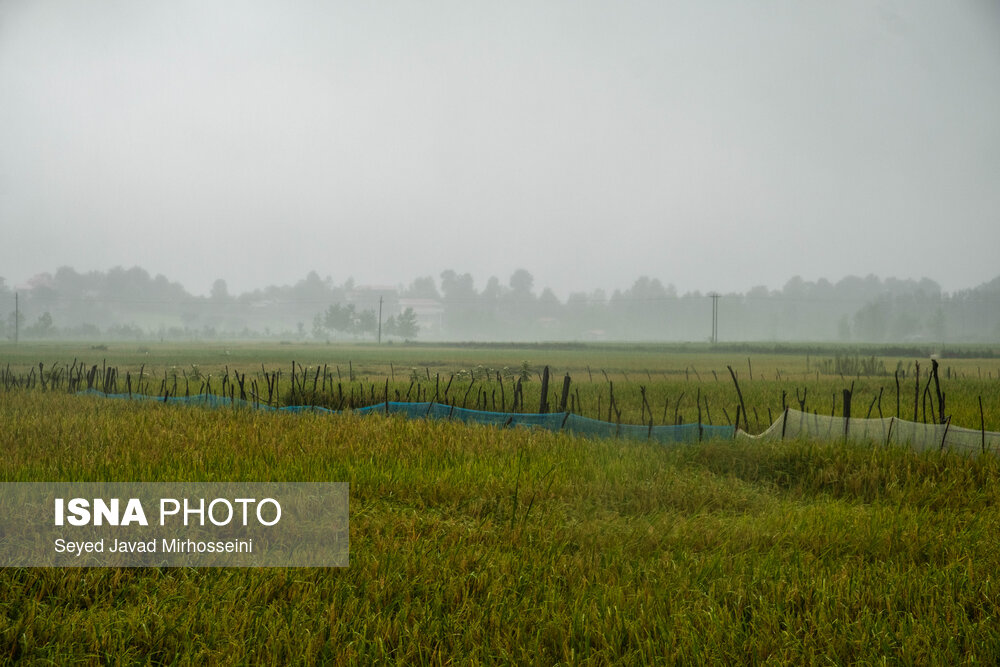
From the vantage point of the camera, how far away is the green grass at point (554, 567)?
3.07 m

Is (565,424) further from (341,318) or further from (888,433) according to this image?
(341,318)

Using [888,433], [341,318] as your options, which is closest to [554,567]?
[888,433]

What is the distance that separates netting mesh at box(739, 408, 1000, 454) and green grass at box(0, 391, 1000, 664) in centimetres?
64

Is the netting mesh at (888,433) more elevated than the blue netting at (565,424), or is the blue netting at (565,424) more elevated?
the netting mesh at (888,433)

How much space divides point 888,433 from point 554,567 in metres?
6.15

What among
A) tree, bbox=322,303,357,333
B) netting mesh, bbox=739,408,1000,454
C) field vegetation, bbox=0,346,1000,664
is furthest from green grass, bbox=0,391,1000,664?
tree, bbox=322,303,357,333

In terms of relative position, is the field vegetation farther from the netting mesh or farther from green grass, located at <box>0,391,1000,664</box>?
the netting mesh

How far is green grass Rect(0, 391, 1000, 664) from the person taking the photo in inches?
121

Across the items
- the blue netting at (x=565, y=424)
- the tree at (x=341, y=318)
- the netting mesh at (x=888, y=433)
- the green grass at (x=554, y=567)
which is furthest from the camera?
the tree at (x=341, y=318)

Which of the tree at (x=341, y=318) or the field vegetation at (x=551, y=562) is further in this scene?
the tree at (x=341, y=318)

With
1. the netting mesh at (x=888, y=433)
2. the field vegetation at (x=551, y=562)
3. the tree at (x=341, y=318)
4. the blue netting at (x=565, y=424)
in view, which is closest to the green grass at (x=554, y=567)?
the field vegetation at (x=551, y=562)

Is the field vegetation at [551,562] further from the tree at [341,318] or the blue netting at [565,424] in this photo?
the tree at [341,318]

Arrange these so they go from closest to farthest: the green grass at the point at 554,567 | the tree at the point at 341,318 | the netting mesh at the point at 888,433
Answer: the green grass at the point at 554,567, the netting mesh at the point at 888,433, the tree at the point at 341,318

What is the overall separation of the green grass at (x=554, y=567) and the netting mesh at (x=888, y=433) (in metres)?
0.64
